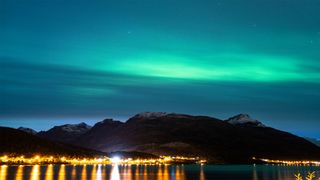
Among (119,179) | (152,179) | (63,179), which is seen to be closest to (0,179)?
(63,179)

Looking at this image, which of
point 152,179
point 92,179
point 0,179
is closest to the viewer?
point 0,179

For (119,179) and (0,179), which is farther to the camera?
(119,179)

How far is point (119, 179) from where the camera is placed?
19300 cm

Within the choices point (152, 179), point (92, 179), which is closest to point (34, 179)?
point (92, 179)

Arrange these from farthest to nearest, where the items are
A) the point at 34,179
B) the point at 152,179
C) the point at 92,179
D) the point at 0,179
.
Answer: the point at 152,179, the point at 92,179, the point at 34,179, the point at 0,179

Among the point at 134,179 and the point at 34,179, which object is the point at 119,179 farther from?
the point at 34,179

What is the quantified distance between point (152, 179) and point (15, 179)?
53418 millimetres


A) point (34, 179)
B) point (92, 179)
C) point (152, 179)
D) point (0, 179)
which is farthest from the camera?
point (152, 179)

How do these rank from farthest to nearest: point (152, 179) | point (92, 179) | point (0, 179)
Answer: point (152, 179), point (92, 179), point (0, 179)

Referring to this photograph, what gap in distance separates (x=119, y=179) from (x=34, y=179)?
33.5 metres

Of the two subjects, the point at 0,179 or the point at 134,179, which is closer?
the point at 0,179

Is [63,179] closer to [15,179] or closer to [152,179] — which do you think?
[15,179]

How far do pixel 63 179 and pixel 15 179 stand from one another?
59.5 ft

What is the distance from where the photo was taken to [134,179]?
19562 cm
